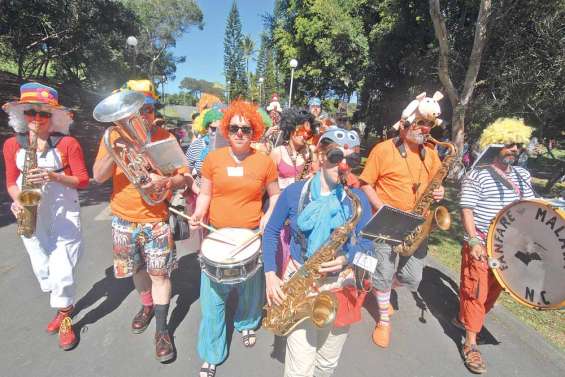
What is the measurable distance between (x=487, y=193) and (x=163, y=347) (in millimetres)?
3270

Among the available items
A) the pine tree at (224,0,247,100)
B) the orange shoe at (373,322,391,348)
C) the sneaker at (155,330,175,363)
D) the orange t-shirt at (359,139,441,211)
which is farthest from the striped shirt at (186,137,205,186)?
the pine tree at (224,0,247,100)

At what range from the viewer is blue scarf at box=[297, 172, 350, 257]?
1.97m

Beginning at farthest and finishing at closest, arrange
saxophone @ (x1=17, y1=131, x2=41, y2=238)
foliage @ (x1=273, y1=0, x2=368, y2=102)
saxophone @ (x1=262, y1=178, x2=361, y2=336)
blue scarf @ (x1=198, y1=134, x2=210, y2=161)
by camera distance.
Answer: foliage @ (x1=273, y1=0, x2=368, y2=102)
blue scarf @ (x1=198, y1=134, x2=210, y2=161)
saxophone @ (x1=17, y1=131, x2=41, y2=238)
saxophone @ (x1=262, y1=178, x2=361, y2=336)

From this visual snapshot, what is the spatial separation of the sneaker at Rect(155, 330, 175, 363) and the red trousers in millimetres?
2805

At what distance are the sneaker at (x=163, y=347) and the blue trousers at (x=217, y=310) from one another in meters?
0.30

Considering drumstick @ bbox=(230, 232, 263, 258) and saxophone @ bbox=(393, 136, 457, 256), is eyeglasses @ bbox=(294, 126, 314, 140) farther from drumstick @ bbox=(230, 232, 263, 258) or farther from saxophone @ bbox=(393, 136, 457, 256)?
drumstick @ bbox=(230, 232, 263, 258)

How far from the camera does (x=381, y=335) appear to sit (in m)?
3.17

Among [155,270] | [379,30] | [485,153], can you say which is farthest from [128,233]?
[379,30]

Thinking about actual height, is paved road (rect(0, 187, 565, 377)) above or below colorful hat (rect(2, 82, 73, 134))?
below

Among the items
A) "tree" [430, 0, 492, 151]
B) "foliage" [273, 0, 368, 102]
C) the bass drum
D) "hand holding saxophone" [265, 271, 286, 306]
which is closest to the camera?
"hand holding saxophone" [265, 271, 286, 306]

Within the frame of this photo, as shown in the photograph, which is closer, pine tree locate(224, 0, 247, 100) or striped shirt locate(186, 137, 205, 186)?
striped shirt locate(186, 137, 205, 186)

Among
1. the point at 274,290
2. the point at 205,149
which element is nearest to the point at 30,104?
the point at 205,149

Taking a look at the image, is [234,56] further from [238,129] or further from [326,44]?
[238,129]

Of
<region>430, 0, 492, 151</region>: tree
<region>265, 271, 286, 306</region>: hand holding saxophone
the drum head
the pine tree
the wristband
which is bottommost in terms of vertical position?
<region>265, 271, 286, 306</region>: hand holding saxophone
